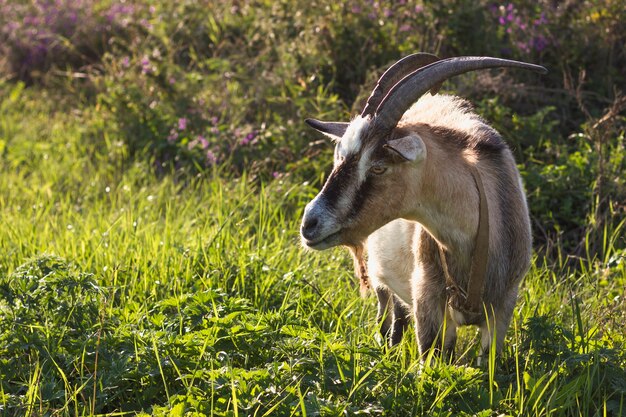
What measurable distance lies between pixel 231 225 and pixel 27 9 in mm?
5728

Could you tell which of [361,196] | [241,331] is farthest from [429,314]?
[241,331]

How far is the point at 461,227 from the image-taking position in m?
3.72

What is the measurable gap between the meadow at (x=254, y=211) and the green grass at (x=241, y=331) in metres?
0.01

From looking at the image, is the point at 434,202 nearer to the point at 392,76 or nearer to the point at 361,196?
the point at 361,196

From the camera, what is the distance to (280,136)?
659 centimetres

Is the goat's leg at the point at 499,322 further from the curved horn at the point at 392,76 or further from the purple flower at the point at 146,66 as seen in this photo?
the purple flower at the point at 146,66

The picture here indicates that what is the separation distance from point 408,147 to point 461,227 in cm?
48

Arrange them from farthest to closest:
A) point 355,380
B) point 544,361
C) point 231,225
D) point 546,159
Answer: point 546,159 < point 231,225 < point 544,361 < point 355,380

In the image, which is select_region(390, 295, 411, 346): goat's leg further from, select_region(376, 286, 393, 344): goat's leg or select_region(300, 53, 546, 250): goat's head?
select_region(300, 53, 546, 250): goat's head

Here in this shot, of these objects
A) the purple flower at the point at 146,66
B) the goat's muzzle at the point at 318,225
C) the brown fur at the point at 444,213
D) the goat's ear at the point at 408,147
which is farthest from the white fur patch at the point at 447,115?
the purple flower at the point at 146,66

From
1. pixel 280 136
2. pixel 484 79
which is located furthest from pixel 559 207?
pixel 280 136

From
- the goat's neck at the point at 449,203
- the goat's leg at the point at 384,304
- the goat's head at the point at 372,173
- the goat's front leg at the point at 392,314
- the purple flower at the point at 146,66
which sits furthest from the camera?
the purple flower at the point at 146,66

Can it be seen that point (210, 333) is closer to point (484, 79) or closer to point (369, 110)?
point (369, 110)

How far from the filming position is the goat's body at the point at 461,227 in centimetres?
369
